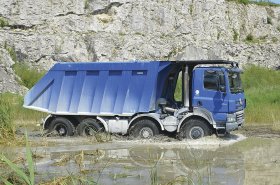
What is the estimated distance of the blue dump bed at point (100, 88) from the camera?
58.2ft

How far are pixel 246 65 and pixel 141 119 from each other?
23.6 m

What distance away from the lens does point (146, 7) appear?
128 ft

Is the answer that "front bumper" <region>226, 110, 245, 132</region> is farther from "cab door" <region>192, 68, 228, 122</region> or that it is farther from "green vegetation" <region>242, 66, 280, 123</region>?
"green vegetation" <region>242, 66, 280, 123</region>

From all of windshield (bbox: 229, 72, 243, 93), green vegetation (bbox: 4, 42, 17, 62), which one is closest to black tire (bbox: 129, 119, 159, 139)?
windshield (bbox: 229, 72, 243, 93)

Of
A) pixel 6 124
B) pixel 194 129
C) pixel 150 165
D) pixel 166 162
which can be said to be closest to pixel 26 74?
pixel 6 124

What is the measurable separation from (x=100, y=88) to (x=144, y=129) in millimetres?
1995

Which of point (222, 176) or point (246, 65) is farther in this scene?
point (246, 65)

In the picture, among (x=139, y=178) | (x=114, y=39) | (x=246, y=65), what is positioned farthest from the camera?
(x=246, y=65)

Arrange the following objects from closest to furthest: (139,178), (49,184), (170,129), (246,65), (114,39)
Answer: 1. (49,184)
2. (139,178)
3. (170,129)
4. (114,39)
5. (246,65)

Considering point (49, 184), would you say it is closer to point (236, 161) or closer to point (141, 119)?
point (236, 161)

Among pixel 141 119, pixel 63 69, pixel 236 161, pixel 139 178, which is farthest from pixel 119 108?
pixel 139 178

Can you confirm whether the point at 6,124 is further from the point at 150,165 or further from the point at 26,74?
the point at 26,74

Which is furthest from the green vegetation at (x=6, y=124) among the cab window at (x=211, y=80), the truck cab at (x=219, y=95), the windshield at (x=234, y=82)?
the windshield at (x=234, y=82)

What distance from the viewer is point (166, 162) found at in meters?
12.6
